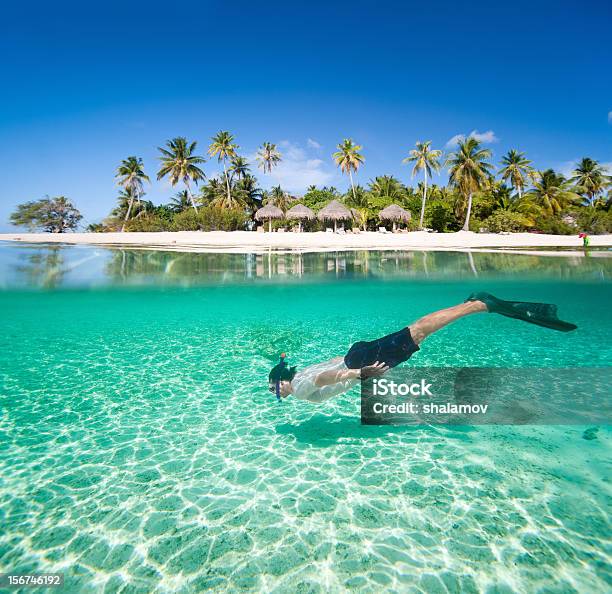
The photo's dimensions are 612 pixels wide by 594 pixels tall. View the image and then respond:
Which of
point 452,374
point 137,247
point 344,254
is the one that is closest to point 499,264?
point 344,254

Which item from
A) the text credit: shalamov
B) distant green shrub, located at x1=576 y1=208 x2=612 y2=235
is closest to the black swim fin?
the text credit: shalamov

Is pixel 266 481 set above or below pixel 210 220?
below

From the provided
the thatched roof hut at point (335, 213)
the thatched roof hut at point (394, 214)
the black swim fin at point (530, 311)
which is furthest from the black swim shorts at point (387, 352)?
the thatched roof hut at point (394, 214)

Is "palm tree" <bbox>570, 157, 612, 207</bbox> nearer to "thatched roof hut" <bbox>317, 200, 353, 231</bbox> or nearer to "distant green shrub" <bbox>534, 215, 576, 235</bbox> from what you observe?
"distant green shrub" <bbox>534, 215, 576, 235</bbox>

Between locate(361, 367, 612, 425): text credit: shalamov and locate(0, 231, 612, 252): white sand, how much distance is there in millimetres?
26345

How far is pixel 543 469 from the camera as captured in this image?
4707 millimetres

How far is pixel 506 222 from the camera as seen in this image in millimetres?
39625

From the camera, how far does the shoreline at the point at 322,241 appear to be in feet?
110

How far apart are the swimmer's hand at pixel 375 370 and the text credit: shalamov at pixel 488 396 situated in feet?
5.89

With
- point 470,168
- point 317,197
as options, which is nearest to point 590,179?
point 470,168

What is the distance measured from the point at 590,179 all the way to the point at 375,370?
193 ft

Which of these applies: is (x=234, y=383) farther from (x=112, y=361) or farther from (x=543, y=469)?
(x=543, y=469)

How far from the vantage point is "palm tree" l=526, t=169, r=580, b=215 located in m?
44.5

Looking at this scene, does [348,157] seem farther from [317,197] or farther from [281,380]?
[281,380]
